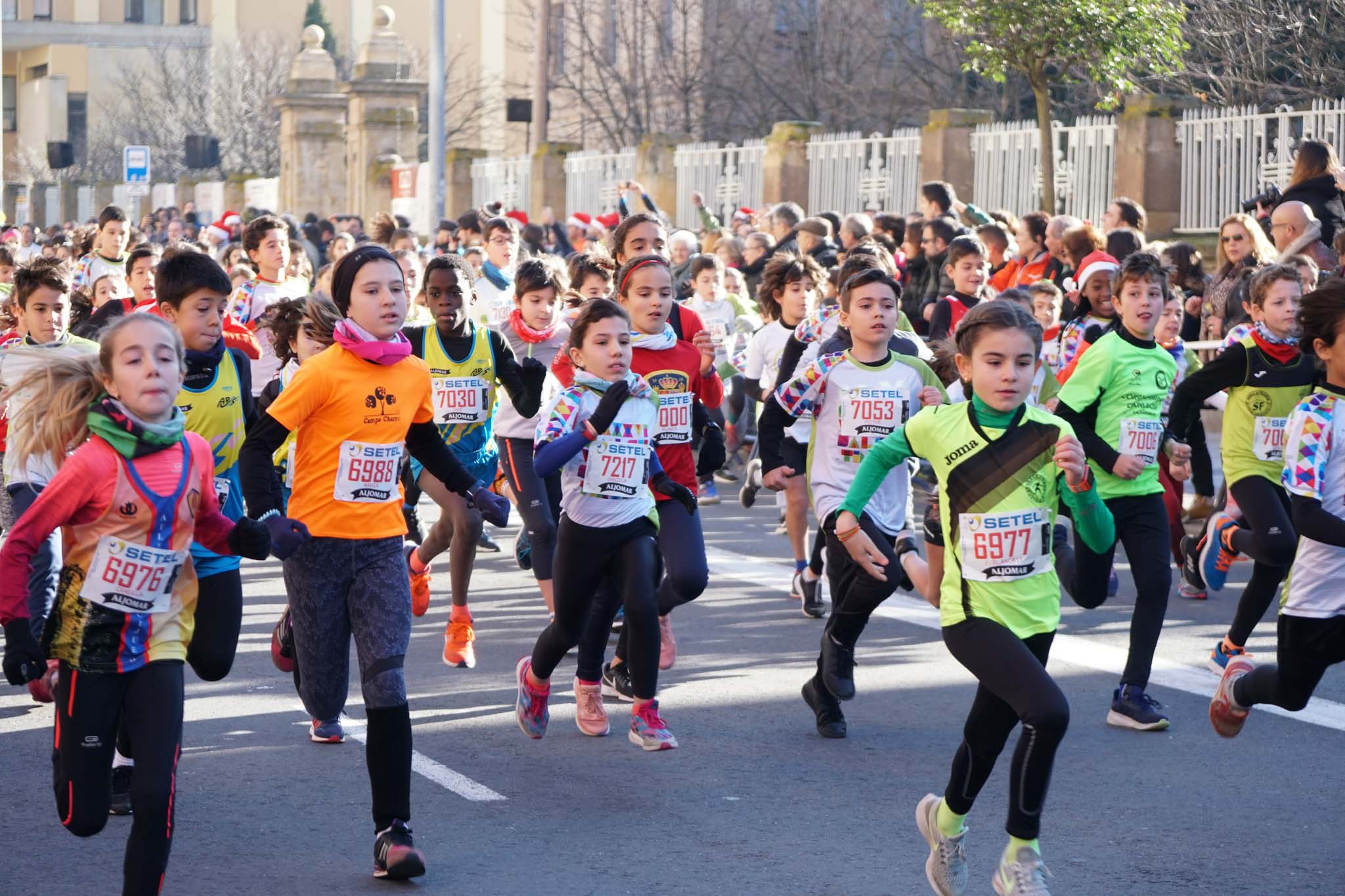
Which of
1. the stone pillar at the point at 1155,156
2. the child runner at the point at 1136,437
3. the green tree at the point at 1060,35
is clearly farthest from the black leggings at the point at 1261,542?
the stone pillar at the point at 1155,156

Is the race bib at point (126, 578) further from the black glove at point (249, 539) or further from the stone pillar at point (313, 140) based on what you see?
the stone pillar at point (313, 140)

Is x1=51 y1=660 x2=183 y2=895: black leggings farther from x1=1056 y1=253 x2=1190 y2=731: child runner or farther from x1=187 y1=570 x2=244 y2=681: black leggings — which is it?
x1=1056 y1=253 x2=1190 y2=731: child runner

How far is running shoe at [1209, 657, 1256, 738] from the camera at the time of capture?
6.39 m

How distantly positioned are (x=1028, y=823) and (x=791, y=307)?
19.1 ft

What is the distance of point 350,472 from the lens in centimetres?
611

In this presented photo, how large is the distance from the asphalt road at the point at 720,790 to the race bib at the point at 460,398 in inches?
44.4

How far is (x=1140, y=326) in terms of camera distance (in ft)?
25.6

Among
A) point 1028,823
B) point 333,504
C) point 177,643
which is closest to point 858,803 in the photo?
point 1028,823

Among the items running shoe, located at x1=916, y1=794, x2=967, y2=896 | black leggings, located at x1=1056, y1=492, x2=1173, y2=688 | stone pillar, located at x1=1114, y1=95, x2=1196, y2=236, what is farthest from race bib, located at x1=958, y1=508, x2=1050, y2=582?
stone pillar, located at x1=1114, y1=95, x2=1196, y2=236

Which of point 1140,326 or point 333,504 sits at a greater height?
point 1140,326

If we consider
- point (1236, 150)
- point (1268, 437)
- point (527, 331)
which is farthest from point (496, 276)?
point (1236, 150)

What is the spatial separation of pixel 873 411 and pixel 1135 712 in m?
1.54

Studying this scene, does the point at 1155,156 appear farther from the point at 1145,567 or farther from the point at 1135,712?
the point at 1135,712

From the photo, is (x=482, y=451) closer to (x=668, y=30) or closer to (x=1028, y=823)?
(x=1028, y=823)
